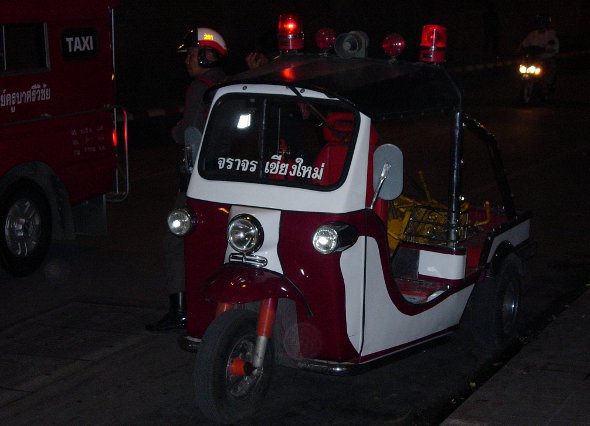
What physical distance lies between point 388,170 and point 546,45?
17.1m

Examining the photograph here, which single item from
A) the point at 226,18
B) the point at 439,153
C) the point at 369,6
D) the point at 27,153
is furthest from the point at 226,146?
the point at 369,6

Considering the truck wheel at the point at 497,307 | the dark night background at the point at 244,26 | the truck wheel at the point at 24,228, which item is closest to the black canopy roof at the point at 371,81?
the truck wheel at the point at 497,307

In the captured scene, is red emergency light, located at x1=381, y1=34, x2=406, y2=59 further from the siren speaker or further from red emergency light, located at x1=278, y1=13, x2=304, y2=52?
red emergency light, located at x1=278, y1=13, x2=304, y2=52

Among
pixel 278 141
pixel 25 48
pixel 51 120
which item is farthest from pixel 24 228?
pixel 278 141

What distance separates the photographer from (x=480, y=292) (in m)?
6.47

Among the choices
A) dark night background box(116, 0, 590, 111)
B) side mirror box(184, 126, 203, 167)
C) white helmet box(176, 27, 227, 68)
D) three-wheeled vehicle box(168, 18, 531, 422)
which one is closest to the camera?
three-wheeled vehicle box(168, 18, 531, 422)

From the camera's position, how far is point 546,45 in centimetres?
2134

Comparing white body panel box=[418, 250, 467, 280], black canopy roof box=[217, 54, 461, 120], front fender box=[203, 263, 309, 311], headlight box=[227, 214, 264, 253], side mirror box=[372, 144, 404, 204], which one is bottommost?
white body panel box=[418, 250, 467, 280]

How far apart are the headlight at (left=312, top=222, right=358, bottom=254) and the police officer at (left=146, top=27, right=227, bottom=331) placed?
5.70 ft

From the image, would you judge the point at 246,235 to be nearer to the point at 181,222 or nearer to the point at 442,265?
the point at 181,222

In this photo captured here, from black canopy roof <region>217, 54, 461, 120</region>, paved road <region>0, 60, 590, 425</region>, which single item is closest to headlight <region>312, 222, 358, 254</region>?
black canopy roof <region>217, 54, 461, 120</region>

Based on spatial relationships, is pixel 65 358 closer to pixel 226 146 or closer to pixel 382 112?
pixel 226 146

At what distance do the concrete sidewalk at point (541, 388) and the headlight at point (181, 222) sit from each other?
174 cm

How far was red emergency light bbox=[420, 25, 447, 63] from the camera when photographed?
240 inches
